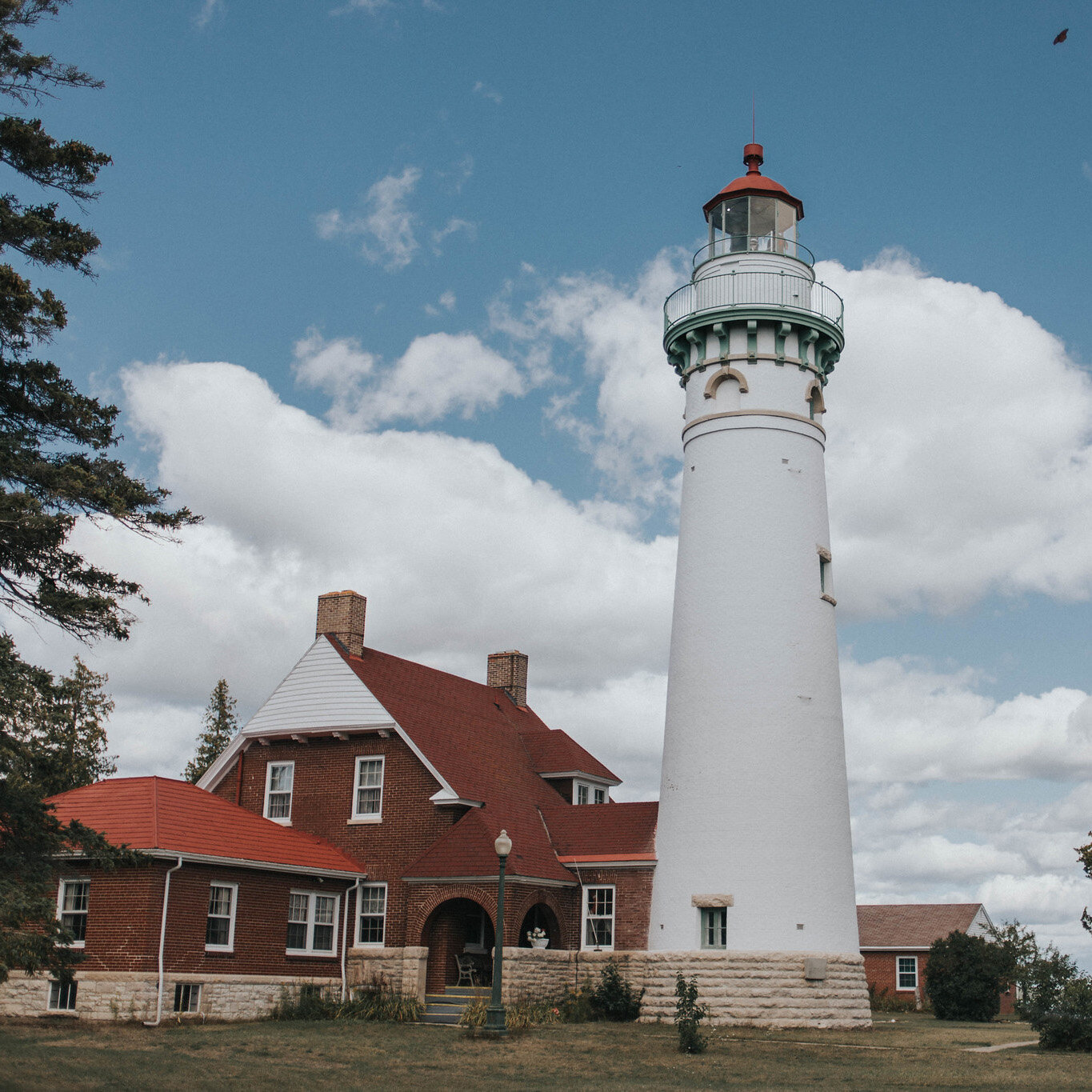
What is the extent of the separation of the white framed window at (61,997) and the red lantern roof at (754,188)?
73.7 ft

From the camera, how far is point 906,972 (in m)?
46.8

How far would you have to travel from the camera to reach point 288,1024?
78.3ft

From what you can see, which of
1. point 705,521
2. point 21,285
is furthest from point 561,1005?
point 21,285

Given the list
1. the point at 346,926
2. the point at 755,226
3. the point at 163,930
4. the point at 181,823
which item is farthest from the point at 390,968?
the point at 755,226

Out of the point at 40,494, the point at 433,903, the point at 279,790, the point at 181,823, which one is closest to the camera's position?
the point at 40,494

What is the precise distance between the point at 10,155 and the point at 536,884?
61.0 feet

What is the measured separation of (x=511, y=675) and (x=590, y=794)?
5.48 meters

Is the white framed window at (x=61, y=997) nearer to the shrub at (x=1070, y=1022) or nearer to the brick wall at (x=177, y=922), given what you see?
the brick wall at (x=177, y=922)

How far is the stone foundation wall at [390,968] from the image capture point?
26.8 metres

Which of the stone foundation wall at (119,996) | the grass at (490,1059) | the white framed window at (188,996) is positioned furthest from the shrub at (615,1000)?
the white framed window at (188,996)

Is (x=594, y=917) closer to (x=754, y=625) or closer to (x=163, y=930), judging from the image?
(x=754, y=625)

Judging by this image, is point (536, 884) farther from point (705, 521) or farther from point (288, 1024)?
point (705, 521)

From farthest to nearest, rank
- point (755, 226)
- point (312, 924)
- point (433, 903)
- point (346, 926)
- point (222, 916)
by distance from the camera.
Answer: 1. point (755, 226)
2. point (346, 926)
3. point (312, 924)
4. point (433, 903)
5. point (222, 916)

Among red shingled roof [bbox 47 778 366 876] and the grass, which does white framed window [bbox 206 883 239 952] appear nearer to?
red shingled roof [bbox 47 778 366 876]
